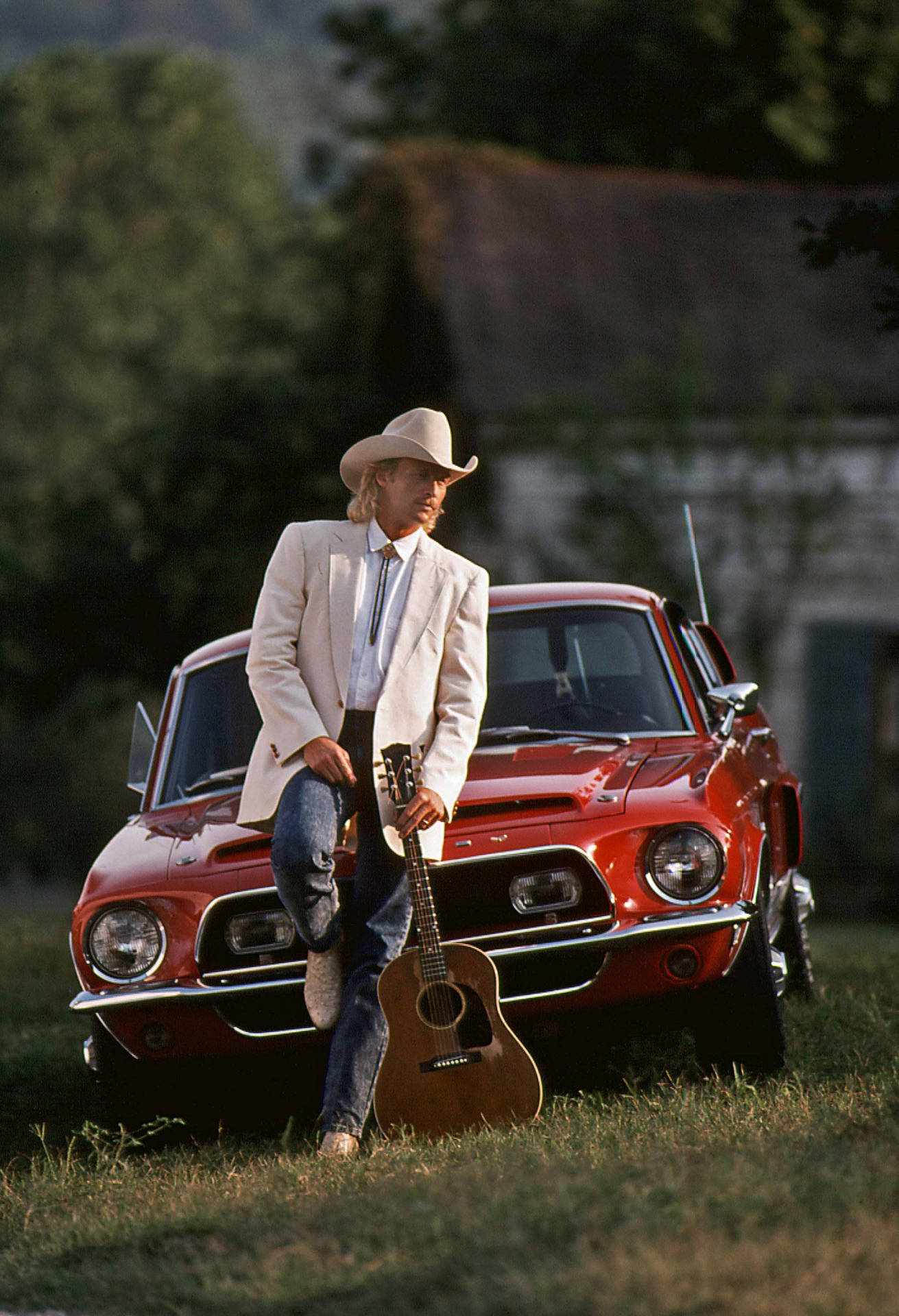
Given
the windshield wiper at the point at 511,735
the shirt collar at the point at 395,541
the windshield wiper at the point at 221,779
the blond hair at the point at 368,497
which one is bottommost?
the windshield wiper at the point at 221,779

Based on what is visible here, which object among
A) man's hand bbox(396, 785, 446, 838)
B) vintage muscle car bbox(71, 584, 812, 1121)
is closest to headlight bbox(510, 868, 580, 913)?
vintage muscle car bbox(71, 584, 812, 1121)

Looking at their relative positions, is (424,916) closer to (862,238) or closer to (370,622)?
(370,622)

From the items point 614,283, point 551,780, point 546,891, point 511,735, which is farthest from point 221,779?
point 614,283

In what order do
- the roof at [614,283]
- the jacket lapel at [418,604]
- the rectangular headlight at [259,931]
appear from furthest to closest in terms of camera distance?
the roof at [614,283]
the rectangular headlight at [259,931]
the jacket lapel at [418,604]

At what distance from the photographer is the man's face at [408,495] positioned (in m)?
5.54

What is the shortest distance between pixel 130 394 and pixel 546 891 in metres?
40.7

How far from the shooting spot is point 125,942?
18.7ft

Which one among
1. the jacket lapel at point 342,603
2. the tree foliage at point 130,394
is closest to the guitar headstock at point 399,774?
the jacket lapel at point 342,603

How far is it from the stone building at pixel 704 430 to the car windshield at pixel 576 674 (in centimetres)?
1112

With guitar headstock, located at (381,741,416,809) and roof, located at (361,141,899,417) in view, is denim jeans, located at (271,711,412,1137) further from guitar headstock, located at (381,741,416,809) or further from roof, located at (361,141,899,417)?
roof, located at (361,141,899,417)

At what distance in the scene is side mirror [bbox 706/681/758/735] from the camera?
6.57 m

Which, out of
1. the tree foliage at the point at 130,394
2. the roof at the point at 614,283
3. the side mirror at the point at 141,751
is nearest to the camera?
the side mirror at the point at 141,751

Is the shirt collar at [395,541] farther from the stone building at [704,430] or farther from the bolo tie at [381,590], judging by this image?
the stone building at [704,430]

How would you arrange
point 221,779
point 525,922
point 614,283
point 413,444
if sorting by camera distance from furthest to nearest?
point 614,283 < point 221,779 < point 525,922 < point 413,444
